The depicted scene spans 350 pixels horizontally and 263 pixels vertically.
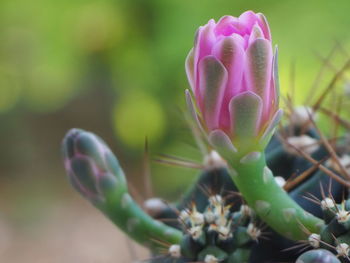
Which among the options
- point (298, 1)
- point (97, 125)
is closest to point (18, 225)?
point (97, 125)

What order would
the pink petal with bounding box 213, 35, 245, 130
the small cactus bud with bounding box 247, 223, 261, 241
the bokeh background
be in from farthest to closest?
the bokeh background < the small cactus bud with bounding box 247, 223, 261, 241 < the pink petal with bounding box 213, 35, 245, 130

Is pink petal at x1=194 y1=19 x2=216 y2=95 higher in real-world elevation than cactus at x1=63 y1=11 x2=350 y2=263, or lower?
higher

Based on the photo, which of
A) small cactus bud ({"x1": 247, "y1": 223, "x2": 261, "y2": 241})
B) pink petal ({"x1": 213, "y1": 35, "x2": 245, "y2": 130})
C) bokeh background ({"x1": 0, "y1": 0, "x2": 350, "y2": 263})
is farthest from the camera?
bokeh background ({"x1": 0, "y1": 0, "x2": 350, "y2": 263})

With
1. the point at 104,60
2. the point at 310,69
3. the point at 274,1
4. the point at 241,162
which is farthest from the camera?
the point at 104,60

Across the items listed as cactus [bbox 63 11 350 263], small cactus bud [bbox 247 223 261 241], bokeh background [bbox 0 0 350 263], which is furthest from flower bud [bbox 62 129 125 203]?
bokeh background [bbox 0 0 350 263]

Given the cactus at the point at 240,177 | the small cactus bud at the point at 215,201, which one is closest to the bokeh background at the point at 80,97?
the cactus at the point at 240,177

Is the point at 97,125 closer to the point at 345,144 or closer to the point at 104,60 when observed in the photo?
the point at 104,60

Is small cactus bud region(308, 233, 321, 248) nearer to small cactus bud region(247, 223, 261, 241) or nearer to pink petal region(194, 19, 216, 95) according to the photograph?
small cactus bud region(247, 223, 261, 241)
